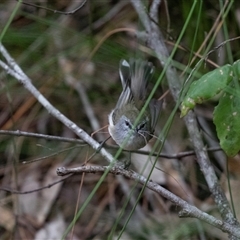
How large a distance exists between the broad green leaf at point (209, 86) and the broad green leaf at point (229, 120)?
10 centimetres

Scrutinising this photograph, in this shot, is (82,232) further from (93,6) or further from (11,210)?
(93,6)

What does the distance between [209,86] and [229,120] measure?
0.16 meters

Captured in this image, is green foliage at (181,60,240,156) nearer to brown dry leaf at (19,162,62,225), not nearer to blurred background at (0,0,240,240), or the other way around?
blurred background at (0,0,240,240)

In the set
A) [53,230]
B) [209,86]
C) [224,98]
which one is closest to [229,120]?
[224,98]

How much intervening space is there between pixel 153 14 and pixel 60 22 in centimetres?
68

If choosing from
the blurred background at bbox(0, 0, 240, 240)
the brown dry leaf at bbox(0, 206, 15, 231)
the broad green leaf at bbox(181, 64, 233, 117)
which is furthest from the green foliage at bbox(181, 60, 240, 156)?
the brown dry leaf at bbox(0, 206, 15, 231)

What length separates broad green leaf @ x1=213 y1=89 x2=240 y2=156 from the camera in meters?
1.48

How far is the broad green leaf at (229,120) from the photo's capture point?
58.4 inches

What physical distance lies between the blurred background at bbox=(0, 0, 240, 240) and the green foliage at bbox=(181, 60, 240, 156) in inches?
37.9

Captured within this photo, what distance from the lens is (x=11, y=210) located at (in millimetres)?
2734

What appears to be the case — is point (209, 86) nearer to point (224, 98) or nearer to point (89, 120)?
point (224, 98)

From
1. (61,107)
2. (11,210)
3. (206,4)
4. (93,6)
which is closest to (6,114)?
(61,107)

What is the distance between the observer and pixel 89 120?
288 centimetres

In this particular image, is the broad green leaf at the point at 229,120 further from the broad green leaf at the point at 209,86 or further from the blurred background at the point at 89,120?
the blurred background at the point at 89,120
